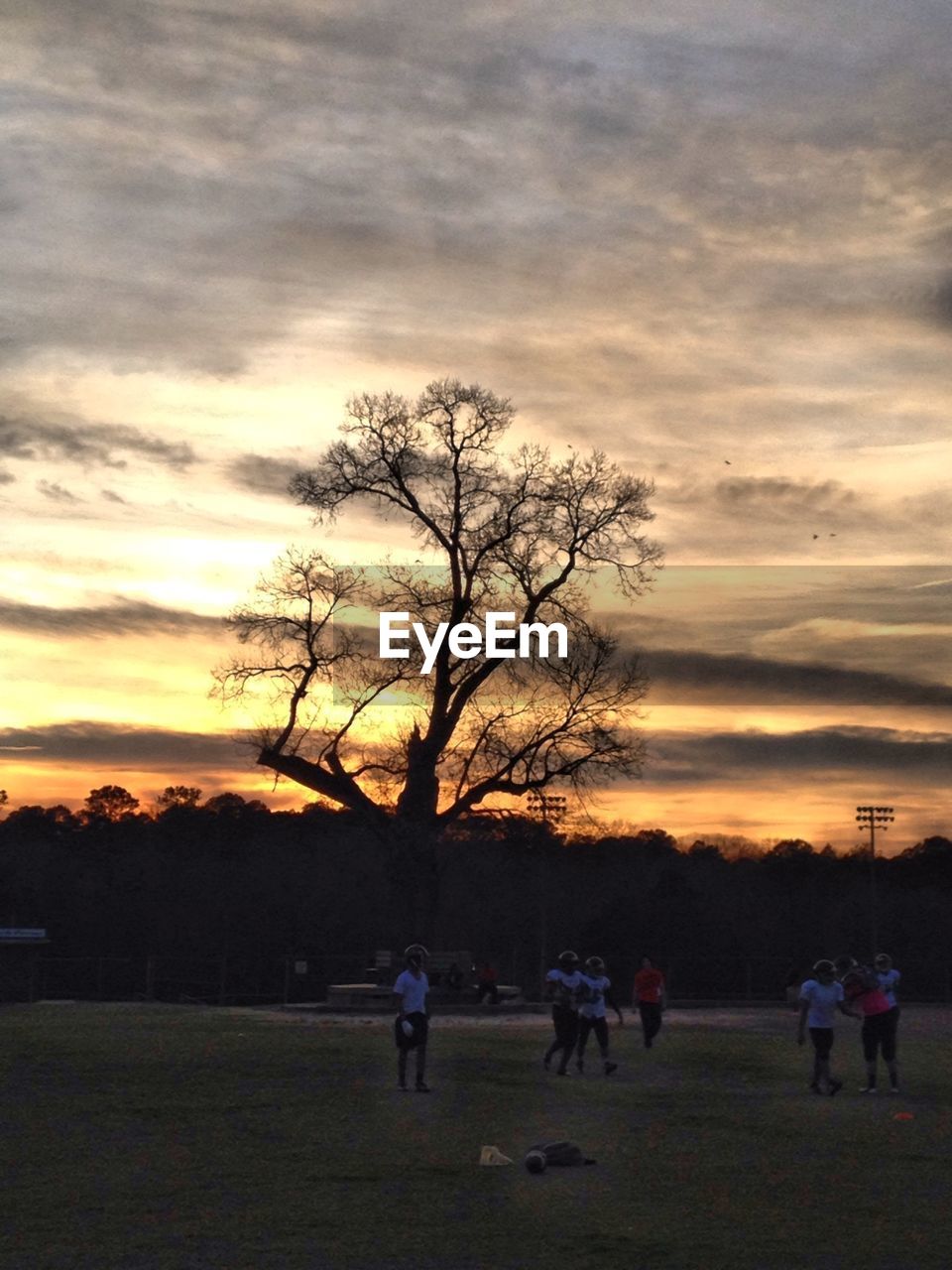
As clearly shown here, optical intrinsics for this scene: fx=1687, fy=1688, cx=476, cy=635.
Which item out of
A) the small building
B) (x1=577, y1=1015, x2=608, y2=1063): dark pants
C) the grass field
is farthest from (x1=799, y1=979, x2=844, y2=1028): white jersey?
the small building

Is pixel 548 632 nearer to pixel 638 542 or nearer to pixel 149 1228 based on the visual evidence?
pixel 638 542

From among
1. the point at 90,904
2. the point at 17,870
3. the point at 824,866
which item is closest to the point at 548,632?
the point at 90,904

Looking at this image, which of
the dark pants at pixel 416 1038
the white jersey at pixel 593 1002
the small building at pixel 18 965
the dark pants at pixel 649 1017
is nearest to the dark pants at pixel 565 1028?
the white jersey at pixel 593 1002

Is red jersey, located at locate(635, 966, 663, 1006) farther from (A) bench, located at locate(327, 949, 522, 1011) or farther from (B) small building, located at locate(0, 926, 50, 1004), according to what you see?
(B) small building, located at locate(0, 926, 50, 1004)

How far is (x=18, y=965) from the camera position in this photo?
56406 millimetres

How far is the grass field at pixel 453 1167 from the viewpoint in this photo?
11039 mm

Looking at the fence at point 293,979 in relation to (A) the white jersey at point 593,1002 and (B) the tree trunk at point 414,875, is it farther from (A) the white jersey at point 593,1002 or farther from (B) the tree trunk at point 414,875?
(A) the white jersey at point 593,1002

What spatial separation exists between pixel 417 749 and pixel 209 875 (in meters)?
53.9

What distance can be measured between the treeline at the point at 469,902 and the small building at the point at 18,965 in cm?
1569

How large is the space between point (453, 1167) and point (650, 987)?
17.5m

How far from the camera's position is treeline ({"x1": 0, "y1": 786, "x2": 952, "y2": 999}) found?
80812 mm

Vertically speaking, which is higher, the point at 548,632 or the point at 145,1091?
the point at 548,632

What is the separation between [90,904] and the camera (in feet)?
310

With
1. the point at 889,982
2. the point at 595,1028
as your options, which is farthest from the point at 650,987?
the point at 889,982
